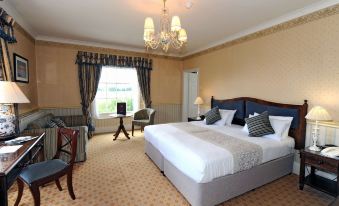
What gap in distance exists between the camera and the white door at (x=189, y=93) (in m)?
6.74

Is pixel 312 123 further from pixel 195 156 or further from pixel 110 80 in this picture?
pixel 110 80

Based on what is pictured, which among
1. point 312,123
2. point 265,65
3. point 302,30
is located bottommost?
point 312,123

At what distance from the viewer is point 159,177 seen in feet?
9.61

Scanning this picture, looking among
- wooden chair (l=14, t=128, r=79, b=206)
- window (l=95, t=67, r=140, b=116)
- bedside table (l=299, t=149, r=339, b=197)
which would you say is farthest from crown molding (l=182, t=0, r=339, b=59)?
wooden chair (l=14, t=128, r=79, b=206)

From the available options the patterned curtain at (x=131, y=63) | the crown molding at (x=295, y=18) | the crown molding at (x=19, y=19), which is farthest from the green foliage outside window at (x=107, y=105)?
the crown molding at (x=295, y=18)

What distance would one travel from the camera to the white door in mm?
Result: 6742

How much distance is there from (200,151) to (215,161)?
0.23 metres

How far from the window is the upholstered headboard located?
3.08 metres

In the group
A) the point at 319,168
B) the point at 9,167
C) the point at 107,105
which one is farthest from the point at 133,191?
the point at 107,105

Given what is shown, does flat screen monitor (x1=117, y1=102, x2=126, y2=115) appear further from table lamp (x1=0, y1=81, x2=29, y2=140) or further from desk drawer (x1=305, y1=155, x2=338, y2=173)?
desk drawer (x1=305, y1=155, x2=338, y2=173)

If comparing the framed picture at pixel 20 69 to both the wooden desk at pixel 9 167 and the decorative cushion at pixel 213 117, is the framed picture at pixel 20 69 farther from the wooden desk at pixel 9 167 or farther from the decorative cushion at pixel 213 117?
the decorative cushion at pixel 213 117

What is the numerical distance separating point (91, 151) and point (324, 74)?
4.74 metres

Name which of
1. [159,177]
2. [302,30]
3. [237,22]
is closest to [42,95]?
[159,177]

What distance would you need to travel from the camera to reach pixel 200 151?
225 centimetres
